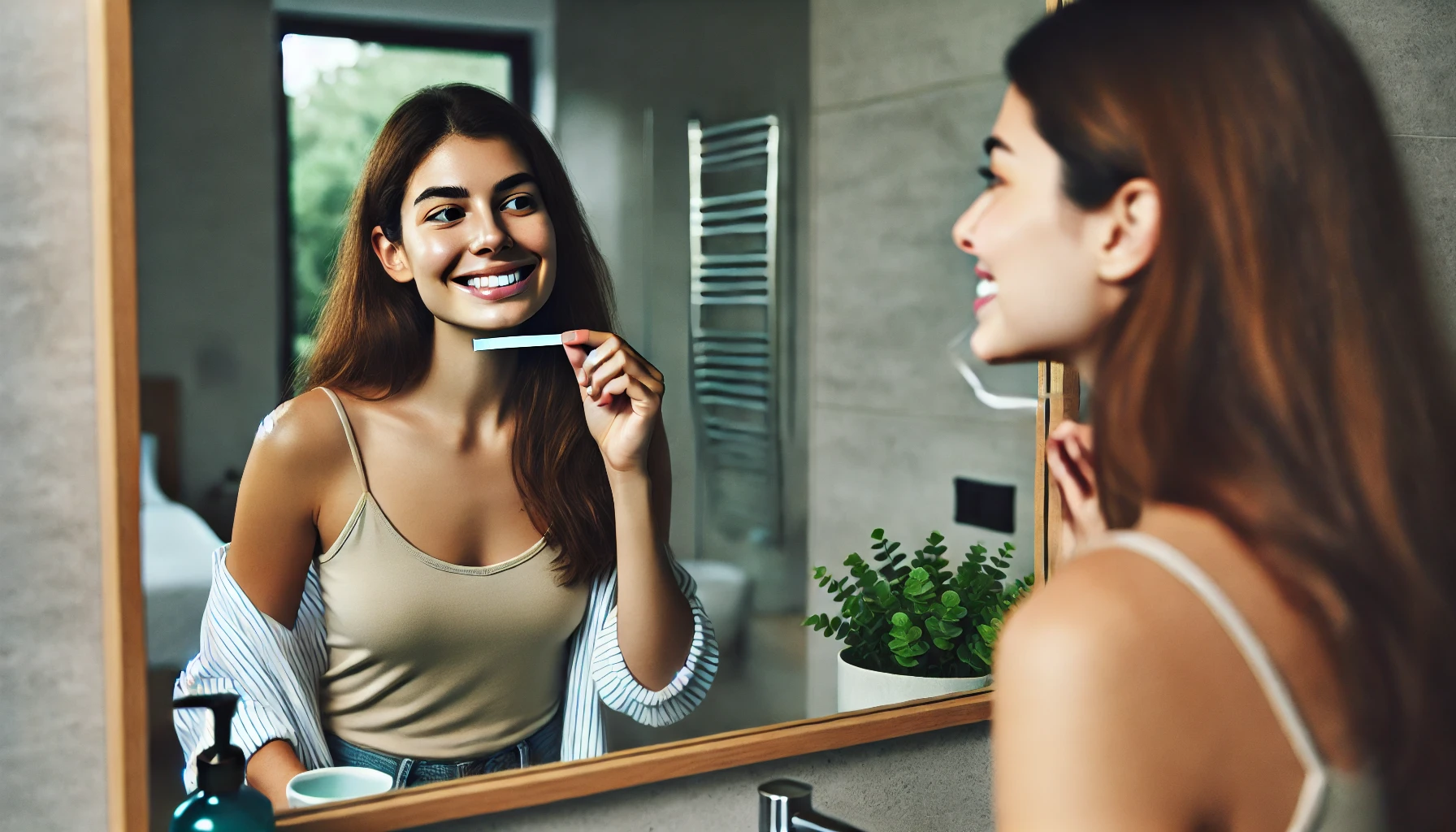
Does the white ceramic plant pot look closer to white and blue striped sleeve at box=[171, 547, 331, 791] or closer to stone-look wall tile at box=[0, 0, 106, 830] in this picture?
white and blue striped sleeve at box=[171, 547, 331, 791]

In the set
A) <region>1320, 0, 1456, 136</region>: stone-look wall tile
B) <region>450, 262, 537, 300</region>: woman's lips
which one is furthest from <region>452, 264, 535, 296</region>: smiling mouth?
<region>1320, 0, 1456, 136</region>: stone-look wall tile

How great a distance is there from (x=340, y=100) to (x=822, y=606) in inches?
22.9

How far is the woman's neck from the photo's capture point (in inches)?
33.6

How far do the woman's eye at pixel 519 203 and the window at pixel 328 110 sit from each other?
0.30 feet

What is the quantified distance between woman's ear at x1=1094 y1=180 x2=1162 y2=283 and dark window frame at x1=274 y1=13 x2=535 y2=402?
18.2 inches

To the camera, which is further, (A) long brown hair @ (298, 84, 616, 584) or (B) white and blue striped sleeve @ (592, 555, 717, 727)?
(B) white and blue striped sleeve @ (592, 555, 717, 727)

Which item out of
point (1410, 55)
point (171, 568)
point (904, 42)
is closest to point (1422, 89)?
point (1410, 55)

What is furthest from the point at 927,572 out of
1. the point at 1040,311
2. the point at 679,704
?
the point at 1040,311

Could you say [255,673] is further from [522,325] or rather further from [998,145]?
[998,145]

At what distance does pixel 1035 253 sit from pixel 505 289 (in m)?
0.43

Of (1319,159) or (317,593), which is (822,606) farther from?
(1319,159)

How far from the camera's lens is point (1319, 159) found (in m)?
0.52

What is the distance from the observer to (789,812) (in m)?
0.82

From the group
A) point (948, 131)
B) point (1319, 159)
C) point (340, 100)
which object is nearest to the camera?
point (1319, 159)
